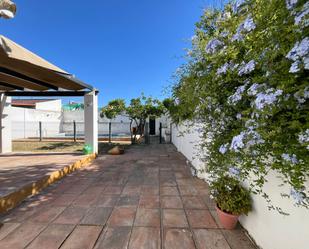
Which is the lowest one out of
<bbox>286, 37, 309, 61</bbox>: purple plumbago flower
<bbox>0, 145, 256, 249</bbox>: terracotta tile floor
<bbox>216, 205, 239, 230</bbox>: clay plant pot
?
<bbox>0, 145, 256, 249</bbox>: terracotta tile floor

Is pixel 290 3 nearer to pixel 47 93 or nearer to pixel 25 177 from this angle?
pixel 25 177

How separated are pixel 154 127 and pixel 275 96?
17130 mm

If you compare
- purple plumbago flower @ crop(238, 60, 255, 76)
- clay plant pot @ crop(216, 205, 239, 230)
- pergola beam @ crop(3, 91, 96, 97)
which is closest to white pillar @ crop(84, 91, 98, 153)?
pergola beam @ crop(3, 91, 96, 97)

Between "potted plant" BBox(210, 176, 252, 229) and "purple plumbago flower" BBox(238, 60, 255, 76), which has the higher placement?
"purple plumbago flower" BBox(238, 60, 255, 76)

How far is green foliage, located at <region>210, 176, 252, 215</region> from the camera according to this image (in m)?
2.14

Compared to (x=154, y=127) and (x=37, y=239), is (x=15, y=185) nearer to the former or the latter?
(x=37, y=239)

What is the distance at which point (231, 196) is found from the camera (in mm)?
2230

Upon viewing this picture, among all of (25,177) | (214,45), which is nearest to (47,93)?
(25,177)

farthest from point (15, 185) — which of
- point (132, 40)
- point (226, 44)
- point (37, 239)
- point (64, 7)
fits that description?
point (132, 40)

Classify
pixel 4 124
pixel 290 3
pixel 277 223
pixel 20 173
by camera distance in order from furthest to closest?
pixel 4 124 → pixel 20 173 → pixel 277 223 → pixel 290 3

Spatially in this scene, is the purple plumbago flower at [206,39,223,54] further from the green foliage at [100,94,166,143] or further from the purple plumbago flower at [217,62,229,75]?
the green foliage at [100,94,166,143]

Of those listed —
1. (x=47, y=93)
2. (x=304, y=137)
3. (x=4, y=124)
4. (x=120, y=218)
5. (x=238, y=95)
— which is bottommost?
(x=120, y=218)

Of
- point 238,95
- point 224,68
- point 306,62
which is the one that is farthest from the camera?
point 224,68

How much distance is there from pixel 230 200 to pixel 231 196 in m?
0.05
